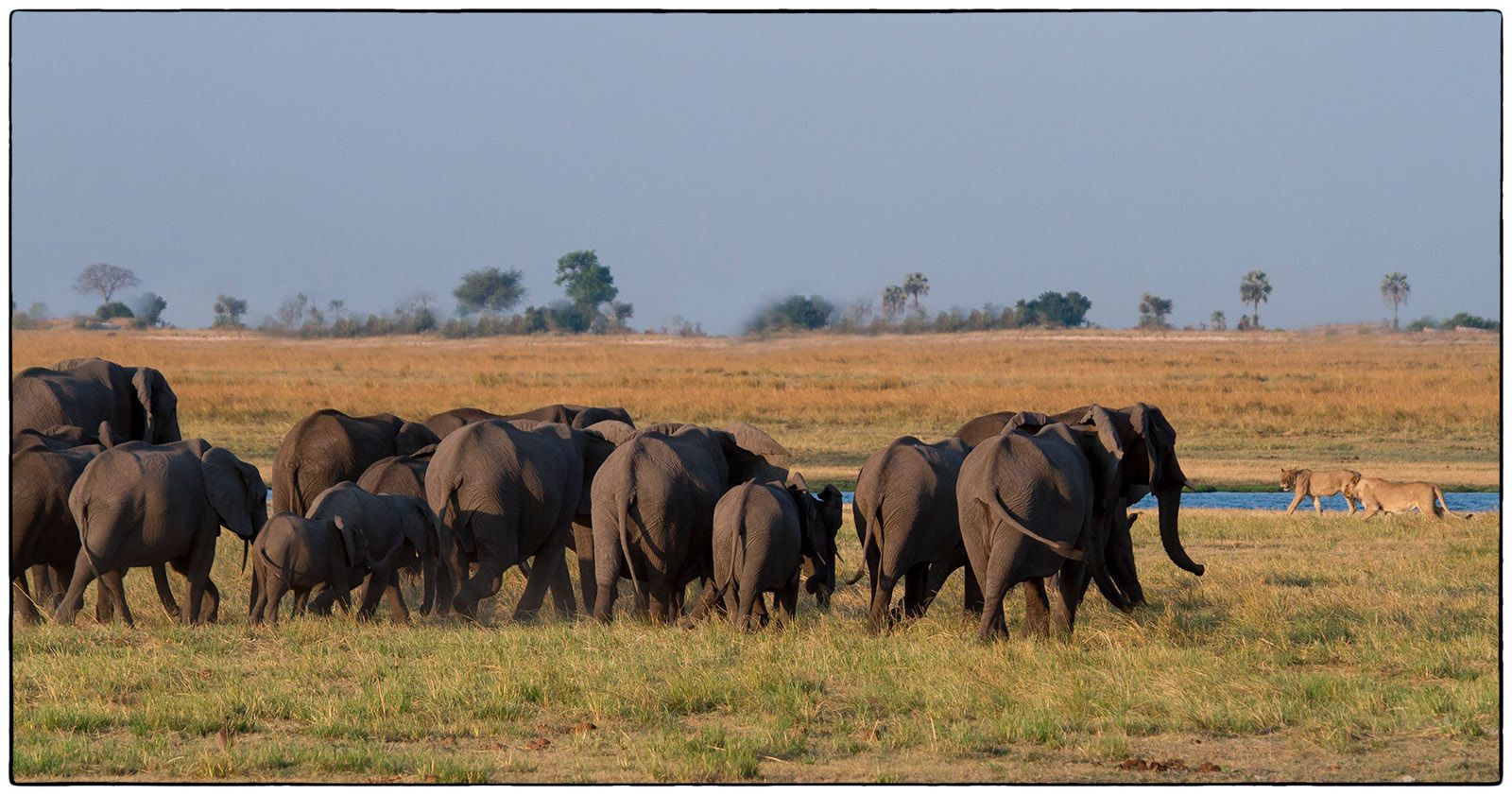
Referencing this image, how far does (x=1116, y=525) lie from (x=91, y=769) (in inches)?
288

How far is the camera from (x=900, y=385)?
4744 cm

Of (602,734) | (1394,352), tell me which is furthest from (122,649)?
(1394,352)

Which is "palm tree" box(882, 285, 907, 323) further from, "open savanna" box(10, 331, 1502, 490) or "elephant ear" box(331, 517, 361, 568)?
"elephant ear" box(331, 517, 361, 568)

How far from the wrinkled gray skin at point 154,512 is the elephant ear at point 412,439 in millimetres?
2596

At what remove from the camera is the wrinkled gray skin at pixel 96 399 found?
16141 millimetres

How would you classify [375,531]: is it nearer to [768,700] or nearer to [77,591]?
[77,591]

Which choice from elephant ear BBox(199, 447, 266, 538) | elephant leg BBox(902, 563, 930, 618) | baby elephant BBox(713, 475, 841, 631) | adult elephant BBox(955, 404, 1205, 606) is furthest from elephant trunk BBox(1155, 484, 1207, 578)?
elephant ear BBox(199, 447, 266, 538)

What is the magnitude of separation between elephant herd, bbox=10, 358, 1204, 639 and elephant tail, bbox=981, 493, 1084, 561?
14 millimetres

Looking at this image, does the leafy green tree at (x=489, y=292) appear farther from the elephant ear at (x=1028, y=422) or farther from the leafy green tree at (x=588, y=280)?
the elephant ear at (x=1028, y=422)

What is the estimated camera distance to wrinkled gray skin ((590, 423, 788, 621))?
12570mm

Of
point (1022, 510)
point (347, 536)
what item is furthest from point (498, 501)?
point (1022, 510)

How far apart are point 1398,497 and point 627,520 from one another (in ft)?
39.7

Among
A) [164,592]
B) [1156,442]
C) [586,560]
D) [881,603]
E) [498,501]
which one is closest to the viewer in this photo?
[881,603]

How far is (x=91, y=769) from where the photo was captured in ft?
27.8
